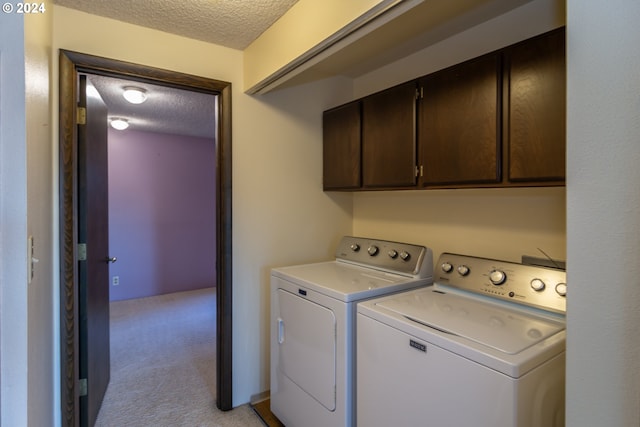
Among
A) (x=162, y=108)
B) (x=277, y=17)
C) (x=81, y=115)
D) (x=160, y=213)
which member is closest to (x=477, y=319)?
(x=277, y=17)

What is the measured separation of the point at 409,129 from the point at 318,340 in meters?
1.20

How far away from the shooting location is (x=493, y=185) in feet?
4.90

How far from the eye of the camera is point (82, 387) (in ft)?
5.97

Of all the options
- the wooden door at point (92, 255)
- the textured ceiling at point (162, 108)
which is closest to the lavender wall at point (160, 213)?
the textured ceiling at point (162, 108)

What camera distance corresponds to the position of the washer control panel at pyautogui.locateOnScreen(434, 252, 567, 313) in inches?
53.2

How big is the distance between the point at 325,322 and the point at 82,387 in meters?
1.36

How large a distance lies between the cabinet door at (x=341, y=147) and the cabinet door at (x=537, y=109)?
3.15 feet

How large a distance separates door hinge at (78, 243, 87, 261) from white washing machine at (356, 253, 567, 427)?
1.48 m

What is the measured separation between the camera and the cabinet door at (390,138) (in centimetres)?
184

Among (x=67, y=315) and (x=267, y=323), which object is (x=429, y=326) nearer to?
(x=267, y=323)

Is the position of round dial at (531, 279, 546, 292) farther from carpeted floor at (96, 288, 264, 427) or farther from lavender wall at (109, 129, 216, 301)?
lavender wall at (109, 129, 216, 301)

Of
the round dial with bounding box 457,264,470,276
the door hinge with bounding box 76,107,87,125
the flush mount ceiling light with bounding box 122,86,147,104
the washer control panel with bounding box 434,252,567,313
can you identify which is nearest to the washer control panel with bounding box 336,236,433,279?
the washer control panel with bounding box 434,252,567,313

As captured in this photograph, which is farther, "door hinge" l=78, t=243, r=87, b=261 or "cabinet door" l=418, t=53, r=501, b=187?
"door hinge" l=78, t=243, r=87, b=261

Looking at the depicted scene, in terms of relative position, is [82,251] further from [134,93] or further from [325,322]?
[134,93]
